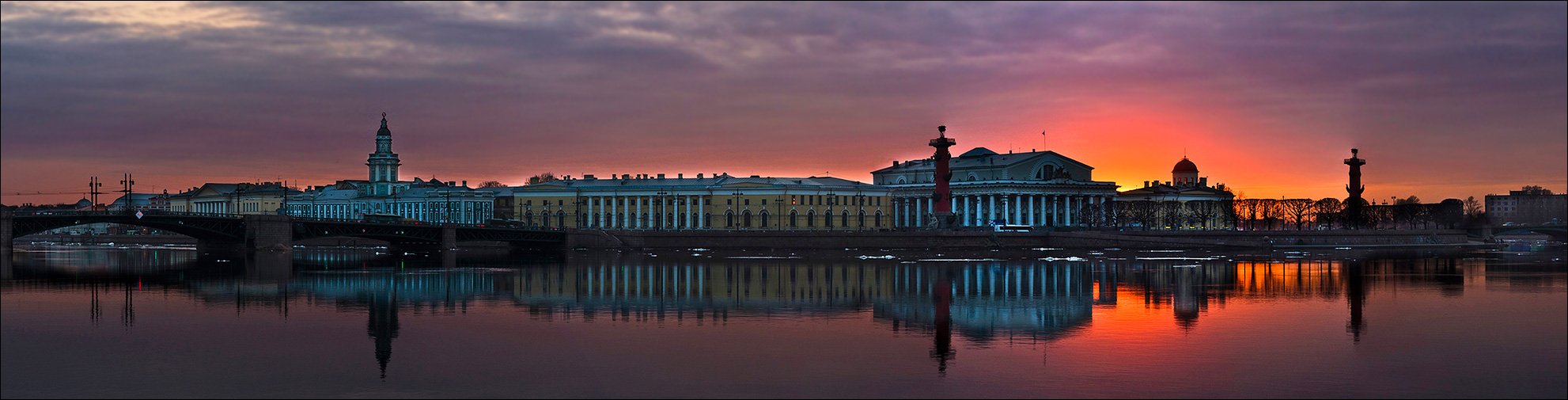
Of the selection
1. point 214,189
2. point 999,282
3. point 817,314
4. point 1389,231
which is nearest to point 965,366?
point 817,314

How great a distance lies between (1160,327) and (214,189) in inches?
6874

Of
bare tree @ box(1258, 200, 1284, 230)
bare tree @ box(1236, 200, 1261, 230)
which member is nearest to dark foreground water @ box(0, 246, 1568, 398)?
bare tree @ box(1258, 200, 1284, 230)

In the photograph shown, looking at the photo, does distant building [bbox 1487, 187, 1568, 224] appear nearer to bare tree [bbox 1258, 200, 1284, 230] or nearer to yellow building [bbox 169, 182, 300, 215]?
bare tree [bbox 1258, 200, 1284, 230]

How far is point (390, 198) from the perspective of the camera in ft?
513

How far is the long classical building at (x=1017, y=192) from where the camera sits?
121m

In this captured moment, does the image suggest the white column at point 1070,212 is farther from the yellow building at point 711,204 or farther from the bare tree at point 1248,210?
the bare tree at point 1248,210

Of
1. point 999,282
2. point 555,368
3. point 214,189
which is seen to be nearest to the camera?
point 555,368

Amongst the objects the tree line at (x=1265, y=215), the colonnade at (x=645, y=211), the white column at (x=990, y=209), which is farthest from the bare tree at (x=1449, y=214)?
the colonnade at (x=645, y=211)

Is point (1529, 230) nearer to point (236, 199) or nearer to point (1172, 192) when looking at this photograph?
point (1172, 192)

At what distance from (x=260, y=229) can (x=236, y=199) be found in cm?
9923

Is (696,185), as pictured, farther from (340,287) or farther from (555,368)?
(555,368)

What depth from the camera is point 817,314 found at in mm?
34938

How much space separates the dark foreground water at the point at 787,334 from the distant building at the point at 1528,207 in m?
95.5

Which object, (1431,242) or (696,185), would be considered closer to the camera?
(1431,242)
